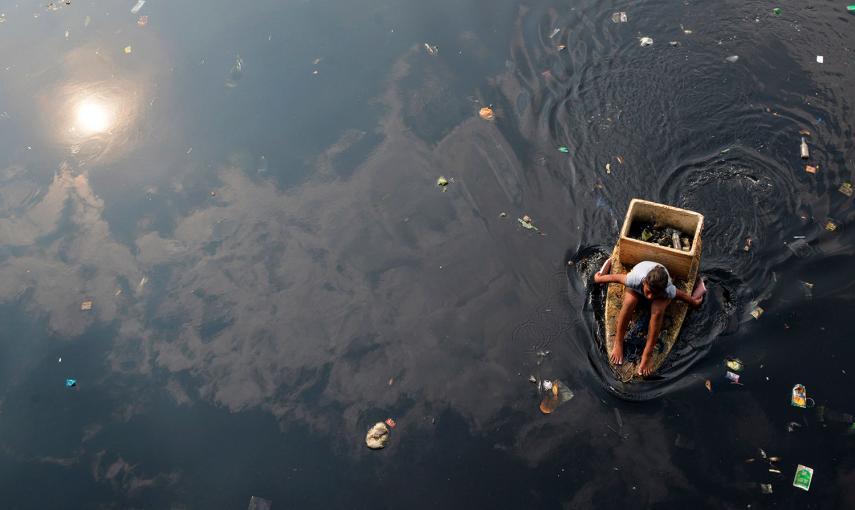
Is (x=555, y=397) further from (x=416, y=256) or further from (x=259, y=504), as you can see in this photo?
(x=259, y=504)

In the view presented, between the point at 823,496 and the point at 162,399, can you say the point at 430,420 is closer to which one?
the point at 162,399

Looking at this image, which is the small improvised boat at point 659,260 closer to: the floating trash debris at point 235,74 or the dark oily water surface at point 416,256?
the dark oily water surface at point 416,256

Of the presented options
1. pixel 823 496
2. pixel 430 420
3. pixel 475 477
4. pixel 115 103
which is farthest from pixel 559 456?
pixel 115 103

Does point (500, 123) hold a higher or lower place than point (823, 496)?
higher

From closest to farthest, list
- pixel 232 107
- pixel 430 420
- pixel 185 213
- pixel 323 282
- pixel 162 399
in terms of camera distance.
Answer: pixel 430 420
pixel 162 399
pixel 323 282
pixel 185 213
pixel 232 107

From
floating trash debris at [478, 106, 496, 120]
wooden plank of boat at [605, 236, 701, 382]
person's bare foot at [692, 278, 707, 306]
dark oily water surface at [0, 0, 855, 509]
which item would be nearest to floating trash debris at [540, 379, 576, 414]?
dark oily water surface at [0, 0, 855, 509]

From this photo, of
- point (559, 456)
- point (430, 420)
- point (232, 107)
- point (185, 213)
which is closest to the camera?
point (559, 456)

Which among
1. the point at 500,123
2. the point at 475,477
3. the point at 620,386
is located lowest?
the point at 475,477

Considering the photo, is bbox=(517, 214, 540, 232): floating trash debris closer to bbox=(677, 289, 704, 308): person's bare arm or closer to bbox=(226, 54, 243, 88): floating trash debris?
bbox=(677, 289, 704, 308): person's bare arm
